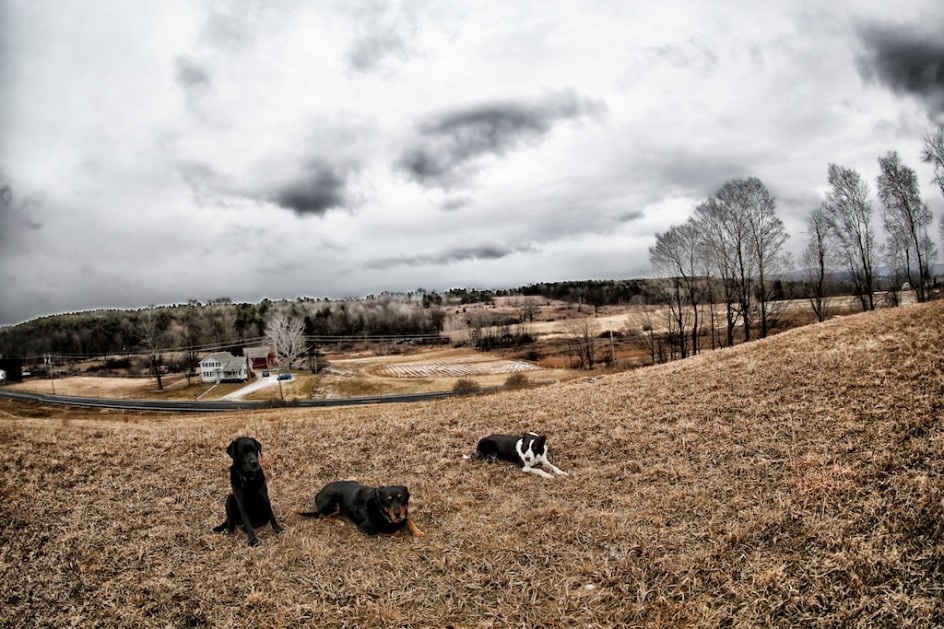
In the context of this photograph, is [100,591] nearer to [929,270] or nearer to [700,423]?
[700,423]

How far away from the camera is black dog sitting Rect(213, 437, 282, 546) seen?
22.0 feet

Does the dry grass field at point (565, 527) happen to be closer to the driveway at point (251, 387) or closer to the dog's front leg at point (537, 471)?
the dog's front leg at point (537, 471)

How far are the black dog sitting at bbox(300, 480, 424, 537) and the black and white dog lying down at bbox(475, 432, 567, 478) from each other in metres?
3.11

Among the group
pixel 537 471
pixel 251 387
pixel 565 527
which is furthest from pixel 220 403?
pixel 565 527

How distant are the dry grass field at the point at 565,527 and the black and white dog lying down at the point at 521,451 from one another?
34 cm

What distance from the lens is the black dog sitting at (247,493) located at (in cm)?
669

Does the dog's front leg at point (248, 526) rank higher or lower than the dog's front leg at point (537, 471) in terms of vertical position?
higher

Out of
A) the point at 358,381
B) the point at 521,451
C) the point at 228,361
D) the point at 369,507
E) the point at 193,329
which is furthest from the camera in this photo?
the point at 193,329

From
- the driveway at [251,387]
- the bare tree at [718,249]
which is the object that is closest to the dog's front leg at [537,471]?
the bare tree at [718,249]

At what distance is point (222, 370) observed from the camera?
282 feet

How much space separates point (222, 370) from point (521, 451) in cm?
9110

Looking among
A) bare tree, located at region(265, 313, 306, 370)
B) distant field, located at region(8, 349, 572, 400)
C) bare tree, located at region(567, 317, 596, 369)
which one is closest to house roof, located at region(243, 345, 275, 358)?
bare tree, located at region(265, 313, 306, 370)

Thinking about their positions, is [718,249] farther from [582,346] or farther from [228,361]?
[228,361]

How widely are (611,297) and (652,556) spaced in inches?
7711
